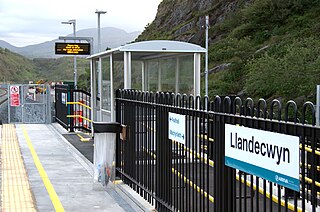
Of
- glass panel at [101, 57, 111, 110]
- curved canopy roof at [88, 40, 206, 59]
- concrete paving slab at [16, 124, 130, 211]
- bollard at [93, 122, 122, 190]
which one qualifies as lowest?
concrete paving slab at [16, 124, 130, 211]

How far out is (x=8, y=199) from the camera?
8.36 metres

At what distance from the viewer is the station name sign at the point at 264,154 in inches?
161

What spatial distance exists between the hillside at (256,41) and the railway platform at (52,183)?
47.5ft

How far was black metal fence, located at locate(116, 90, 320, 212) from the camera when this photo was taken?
170 inches

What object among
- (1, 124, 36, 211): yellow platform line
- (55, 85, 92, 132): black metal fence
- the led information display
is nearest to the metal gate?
(55, 85, 92, 132): black metal fence

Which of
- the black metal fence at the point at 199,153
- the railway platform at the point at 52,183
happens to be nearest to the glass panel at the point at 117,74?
the railway platform at the point at 52,183

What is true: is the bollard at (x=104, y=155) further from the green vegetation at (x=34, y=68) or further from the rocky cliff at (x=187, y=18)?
the green vegetation at (x=34, y=68)

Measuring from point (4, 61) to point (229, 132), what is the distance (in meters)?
147

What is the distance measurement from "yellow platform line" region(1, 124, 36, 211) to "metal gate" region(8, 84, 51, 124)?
681cm

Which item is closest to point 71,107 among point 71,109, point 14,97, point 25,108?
point 71,109

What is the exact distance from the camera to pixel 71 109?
18234 mm

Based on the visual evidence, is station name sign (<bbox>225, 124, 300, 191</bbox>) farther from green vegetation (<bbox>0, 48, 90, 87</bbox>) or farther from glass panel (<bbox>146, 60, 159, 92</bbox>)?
green vegetation (<bbox>0, 48, 90, 87</bbox>)

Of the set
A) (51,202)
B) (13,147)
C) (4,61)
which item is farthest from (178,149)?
(4,61)

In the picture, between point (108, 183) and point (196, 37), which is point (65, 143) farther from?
point (196, 37)
